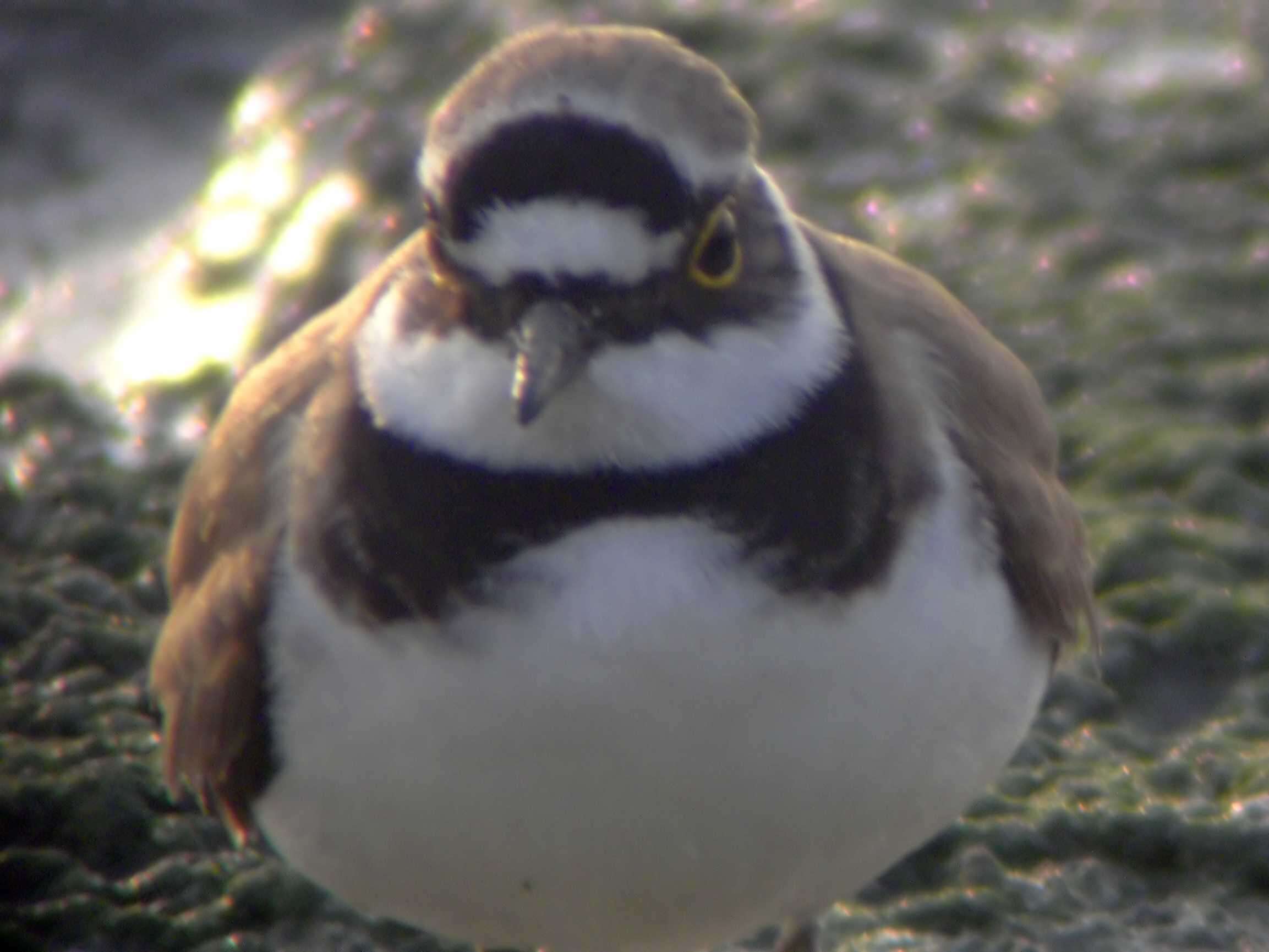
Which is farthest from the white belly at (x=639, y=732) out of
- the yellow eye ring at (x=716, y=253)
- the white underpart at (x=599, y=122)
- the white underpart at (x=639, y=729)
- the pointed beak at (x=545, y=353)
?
the white underpart at (x=599, y=122)

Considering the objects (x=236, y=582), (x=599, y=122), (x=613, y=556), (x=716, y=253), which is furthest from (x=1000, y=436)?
(x=236, y=582)

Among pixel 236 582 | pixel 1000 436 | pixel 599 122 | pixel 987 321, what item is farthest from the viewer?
pixel 987 321

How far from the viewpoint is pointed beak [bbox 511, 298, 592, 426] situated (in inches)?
132

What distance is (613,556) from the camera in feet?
11.9

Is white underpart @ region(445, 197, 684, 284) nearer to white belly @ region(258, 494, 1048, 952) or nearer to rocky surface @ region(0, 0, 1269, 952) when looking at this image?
white belly @ region(258, 494, 1048, 952)

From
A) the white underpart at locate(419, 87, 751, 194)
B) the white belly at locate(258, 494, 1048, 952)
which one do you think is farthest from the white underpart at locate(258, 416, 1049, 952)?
the white underpart at locate(419, 87, 751, 194)

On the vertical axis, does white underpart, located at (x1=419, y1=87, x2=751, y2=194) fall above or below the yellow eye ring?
above

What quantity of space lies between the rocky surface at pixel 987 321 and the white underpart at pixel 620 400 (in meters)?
1.96

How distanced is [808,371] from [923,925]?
195 cm

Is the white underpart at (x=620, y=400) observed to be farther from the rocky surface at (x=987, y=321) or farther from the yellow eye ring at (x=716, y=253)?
the rocky surface at (x=987, y=321)

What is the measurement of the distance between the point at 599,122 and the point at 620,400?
50 centimetres

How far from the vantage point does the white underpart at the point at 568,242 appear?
11.4 feet

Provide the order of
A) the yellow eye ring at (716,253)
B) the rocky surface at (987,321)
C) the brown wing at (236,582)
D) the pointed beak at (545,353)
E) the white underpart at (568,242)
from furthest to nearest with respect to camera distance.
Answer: the rocky surface at (987,321), the brown wing at (236,582), the yellow eye ring at (716,253), the white underpart at (568,242), the pointed beak at (545,353)

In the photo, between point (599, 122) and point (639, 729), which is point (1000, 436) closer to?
point (639, 729)
